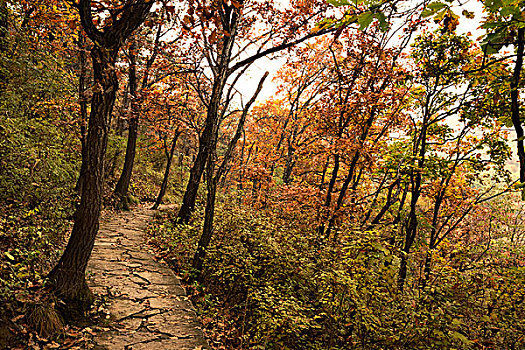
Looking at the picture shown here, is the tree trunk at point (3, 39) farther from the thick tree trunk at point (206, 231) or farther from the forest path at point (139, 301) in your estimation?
the thick tree trunk at point (206, 231)

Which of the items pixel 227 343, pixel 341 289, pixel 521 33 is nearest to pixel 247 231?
pixel 227 343

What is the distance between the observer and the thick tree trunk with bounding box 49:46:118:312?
12.0 feet

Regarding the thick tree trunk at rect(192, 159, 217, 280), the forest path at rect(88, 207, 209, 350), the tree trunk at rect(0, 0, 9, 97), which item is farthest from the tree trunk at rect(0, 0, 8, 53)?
the thick tree trunk at rect(192, 159, 217, 280)

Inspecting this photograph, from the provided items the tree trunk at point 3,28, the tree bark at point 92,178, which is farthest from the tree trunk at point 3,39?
the tree bark at point 92,178

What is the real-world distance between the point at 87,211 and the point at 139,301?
1957 millimetres

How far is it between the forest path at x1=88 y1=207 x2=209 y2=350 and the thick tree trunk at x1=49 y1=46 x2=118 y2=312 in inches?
26.7

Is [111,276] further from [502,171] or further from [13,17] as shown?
[502,171]

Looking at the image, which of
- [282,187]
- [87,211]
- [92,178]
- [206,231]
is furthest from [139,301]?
[282,187]

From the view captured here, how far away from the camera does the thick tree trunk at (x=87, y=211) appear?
3.64 m

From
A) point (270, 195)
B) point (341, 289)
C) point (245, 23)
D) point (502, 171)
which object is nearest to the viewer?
point (341, 289)

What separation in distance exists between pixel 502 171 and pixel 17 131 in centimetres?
1209

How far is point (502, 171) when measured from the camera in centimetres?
749

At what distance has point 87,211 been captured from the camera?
148 inches

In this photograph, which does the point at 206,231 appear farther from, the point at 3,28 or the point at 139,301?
the point at 3,28
